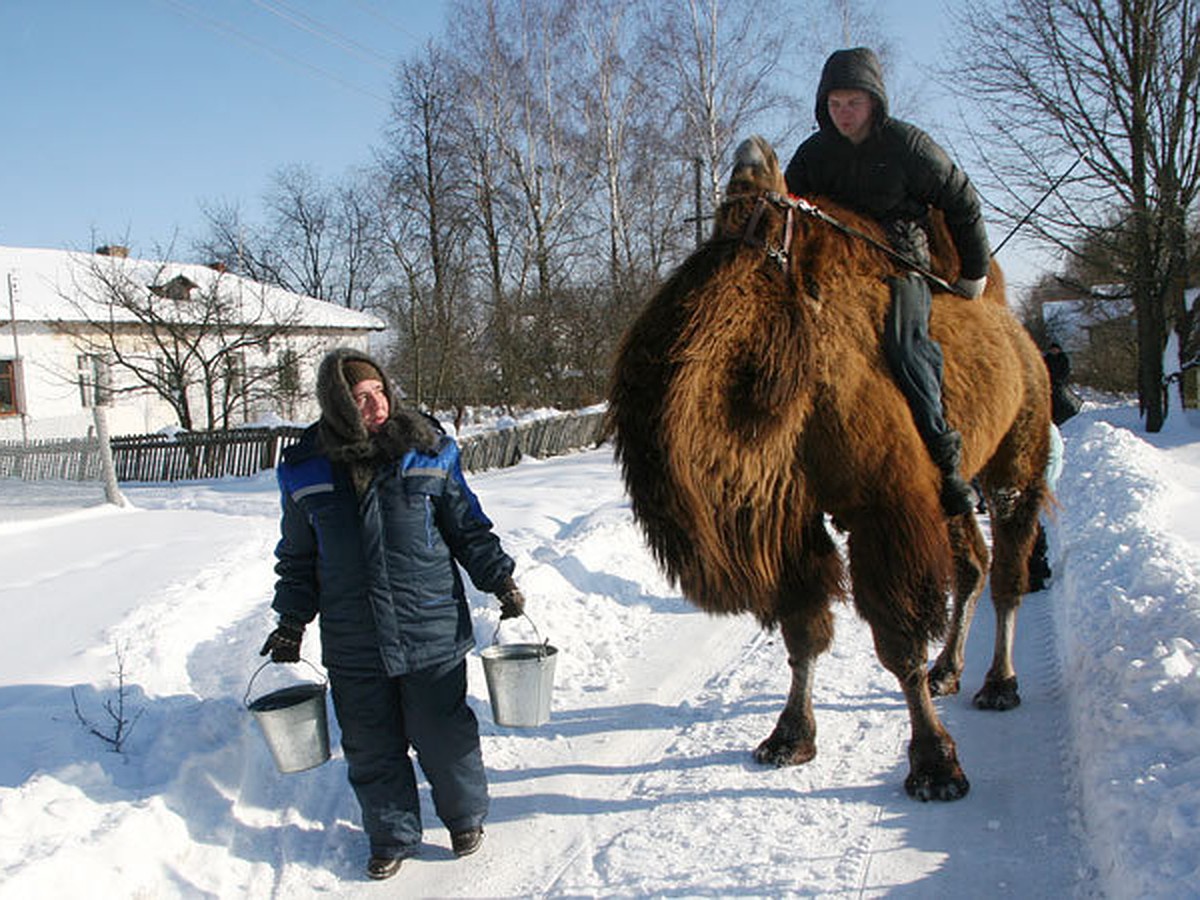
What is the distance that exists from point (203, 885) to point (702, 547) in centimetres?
212

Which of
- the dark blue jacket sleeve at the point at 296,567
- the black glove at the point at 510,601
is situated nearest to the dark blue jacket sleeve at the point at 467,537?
the black glove at the point at 510,601

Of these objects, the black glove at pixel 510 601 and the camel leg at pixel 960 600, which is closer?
the black glove at pixel 510 601

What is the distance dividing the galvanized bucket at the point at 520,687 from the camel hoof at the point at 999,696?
2.28 meters

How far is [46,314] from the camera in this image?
31.0m

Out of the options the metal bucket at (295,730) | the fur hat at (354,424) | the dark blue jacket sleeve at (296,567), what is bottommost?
the metal bucket at (295,730)

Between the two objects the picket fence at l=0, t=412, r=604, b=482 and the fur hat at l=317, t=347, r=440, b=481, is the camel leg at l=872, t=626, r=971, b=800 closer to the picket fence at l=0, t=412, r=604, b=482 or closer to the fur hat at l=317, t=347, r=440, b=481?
the fur hat at l=317, t=347, r=440, b=481

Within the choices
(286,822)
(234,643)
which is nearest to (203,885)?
(286,822)

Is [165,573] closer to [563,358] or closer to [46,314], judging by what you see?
[563,358]

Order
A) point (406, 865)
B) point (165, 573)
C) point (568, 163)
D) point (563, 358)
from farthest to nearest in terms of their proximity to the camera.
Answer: point (568, 163) < point (563, 358) < point (165, 573) < point (406, 865)

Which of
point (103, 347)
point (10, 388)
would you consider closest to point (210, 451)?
point (103, 347)

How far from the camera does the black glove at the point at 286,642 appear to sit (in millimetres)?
3463

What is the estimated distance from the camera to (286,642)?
347cm

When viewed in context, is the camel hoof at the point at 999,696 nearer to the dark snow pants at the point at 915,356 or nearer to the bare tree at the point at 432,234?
the dark snow pants at the point at 915,356

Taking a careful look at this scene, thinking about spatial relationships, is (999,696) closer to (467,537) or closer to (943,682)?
(943,682)
